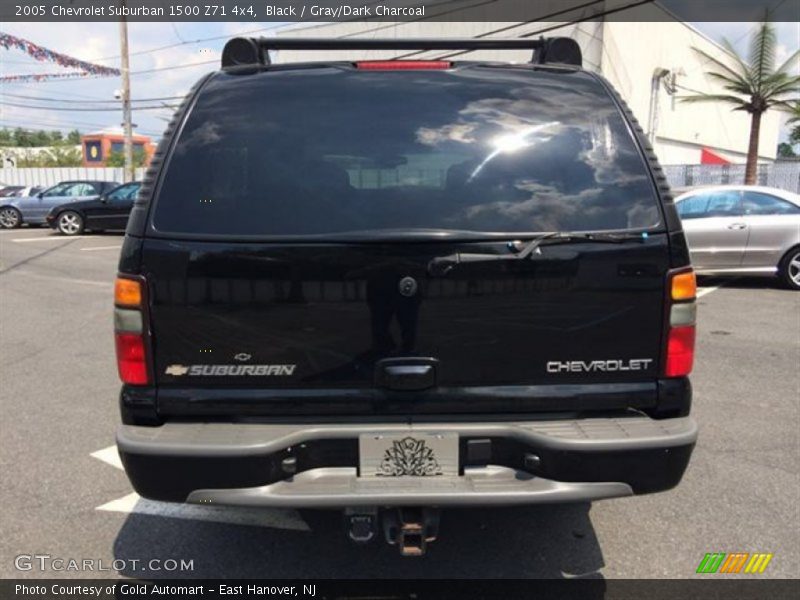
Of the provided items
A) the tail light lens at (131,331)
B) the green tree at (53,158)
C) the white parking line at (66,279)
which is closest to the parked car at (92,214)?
the white parking line at (66,279)

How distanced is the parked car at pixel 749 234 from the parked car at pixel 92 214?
48.2ft

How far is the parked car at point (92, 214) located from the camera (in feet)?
60.7

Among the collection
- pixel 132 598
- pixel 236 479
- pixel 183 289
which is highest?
pixel 183 289

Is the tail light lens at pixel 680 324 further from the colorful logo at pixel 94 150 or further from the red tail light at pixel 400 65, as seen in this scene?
the colorful logo at pixel 94 150

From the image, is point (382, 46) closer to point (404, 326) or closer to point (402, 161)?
point (402, 161)

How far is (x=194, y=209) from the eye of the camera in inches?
96.9

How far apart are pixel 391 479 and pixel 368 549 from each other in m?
0.91

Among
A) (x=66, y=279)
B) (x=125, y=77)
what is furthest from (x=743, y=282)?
(x=125, y=77)

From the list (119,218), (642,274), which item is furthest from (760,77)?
(642,274)

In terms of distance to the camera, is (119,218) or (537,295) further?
(119,218)

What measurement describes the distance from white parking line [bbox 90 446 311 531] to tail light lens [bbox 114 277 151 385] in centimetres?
113

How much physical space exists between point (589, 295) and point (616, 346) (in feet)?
0.72

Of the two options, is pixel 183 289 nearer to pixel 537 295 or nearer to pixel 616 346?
pixel 537 295

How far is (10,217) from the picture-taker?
832 inches
